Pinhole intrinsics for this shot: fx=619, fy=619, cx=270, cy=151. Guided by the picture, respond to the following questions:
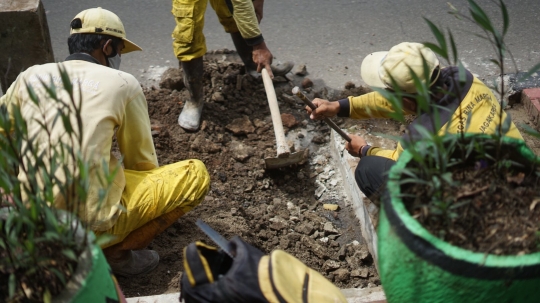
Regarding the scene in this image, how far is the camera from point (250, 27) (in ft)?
13.4

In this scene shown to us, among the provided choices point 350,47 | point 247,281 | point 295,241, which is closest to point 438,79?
point 295,241

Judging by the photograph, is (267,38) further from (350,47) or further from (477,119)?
(477,119)

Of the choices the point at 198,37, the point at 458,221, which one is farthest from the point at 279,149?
the point at 458,221

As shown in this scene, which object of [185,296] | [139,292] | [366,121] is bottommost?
[139,292]

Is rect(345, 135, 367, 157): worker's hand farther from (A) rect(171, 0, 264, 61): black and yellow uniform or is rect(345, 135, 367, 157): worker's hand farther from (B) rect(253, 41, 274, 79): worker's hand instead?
(A) rect(171, 0, 264, 61): black and yellow uniform

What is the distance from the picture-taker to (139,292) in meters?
3.23

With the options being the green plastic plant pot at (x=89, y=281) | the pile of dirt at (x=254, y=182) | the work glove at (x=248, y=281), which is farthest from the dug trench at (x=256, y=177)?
the green plastic plant pot at (x=89, y=281)

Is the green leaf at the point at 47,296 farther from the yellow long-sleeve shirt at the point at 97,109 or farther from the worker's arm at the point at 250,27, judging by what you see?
the worker's arm at the point at 250,27

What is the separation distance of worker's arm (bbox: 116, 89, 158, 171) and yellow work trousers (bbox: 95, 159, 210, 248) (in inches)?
3.4

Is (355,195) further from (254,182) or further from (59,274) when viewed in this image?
(59,274)

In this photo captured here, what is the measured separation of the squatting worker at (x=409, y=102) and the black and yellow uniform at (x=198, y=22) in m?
0.85

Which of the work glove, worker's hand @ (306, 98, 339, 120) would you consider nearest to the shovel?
worker's hand @ (306, 98, 339, 120)

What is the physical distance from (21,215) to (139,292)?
1.68 meters

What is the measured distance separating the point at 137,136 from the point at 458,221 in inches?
76.2
